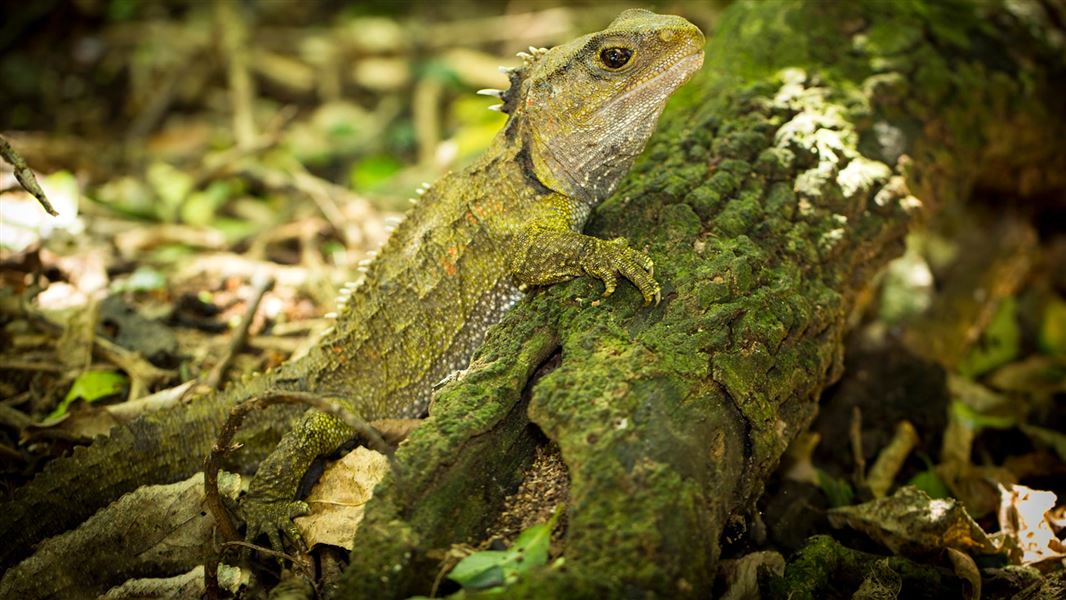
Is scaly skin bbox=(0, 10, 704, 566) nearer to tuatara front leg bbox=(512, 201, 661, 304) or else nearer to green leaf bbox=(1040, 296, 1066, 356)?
tuatara front leg bbox=(512, 201, 661, 304)

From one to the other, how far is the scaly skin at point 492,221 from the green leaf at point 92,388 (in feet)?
3.42

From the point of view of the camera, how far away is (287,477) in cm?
358

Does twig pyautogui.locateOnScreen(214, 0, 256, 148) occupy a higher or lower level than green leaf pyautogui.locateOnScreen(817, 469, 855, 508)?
higher

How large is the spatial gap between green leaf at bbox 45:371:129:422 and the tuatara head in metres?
3.11

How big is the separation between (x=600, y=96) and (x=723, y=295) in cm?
137

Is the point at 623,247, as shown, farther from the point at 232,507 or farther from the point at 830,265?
the point at 232,507

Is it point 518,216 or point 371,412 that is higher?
point 518,216

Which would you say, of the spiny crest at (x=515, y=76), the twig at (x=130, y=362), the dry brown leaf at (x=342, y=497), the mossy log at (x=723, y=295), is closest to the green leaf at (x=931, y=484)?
the mossy log at (x=723, y=295)

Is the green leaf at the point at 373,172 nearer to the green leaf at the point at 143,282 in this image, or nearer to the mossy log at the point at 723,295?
the green leaf at the point at 143,282

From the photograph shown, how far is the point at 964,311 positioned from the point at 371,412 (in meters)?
5.02

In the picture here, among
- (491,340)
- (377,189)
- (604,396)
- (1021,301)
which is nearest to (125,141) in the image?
(377,189)

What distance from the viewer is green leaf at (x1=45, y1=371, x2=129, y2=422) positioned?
4.54m

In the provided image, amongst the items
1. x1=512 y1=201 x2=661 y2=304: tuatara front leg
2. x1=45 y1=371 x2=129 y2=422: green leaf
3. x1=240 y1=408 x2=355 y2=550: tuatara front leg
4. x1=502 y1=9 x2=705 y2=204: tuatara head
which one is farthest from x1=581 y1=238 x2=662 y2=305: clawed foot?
x1=45 y1=371 x2=129 y2=422: green leaf

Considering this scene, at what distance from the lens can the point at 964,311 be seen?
6.05 metres
